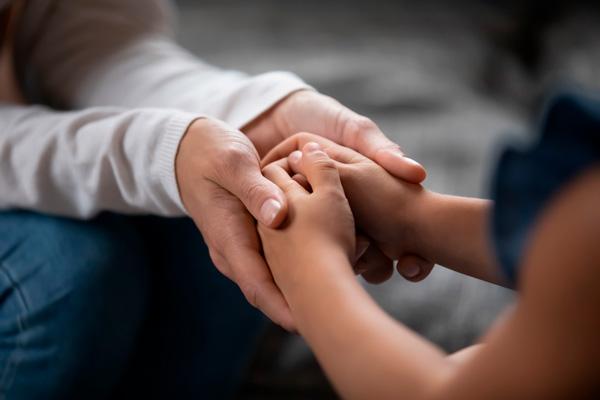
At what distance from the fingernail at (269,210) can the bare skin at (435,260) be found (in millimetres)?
12

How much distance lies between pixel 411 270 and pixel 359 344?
0.21m

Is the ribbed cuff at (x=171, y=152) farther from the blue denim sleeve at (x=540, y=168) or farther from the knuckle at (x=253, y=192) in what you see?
the blue denim sleeve at (x=540, y=168)

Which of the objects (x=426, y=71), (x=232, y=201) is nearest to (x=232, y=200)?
(x=232, y=201)

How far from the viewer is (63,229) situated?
65cm

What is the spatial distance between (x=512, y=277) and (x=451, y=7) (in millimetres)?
1219

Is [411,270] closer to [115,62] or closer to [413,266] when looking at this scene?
[413,266]

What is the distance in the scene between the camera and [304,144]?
646mm

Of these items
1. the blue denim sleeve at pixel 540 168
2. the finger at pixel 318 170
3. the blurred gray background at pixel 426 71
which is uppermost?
the blue denim sleeve at pixel 540 168

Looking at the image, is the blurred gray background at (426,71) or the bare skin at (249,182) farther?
the blurred gray background at (426,71)

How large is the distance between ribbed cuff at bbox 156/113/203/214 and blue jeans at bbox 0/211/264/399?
96 mm

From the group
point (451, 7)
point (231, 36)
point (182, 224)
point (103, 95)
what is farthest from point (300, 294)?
point (451, 7)

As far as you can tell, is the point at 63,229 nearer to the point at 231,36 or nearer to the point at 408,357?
the point at 408,357

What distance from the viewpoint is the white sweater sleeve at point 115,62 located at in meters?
0.77

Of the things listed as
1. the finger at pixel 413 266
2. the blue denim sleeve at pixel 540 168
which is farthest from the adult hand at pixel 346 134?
the blue denim sleeve at pixel 540 168
